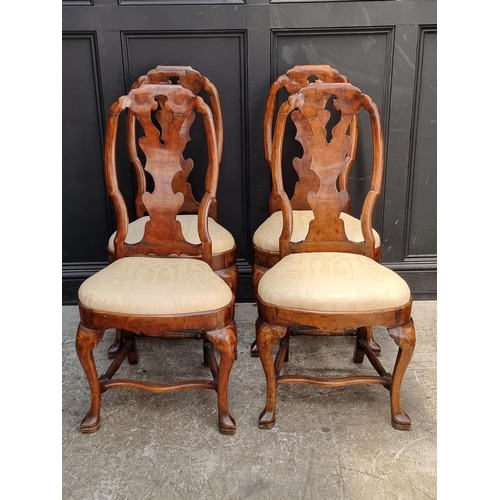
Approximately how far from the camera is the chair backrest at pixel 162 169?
71.6 inches

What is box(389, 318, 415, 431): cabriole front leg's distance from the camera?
173 cm

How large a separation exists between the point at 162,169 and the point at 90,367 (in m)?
0.82

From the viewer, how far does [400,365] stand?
5.84 feet

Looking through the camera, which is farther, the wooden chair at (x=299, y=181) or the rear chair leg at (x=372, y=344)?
the rear chair leg at (x=372, y=344)

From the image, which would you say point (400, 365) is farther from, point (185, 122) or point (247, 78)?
point (247, 78)

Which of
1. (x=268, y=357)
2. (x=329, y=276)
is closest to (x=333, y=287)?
(x=329, y=276)

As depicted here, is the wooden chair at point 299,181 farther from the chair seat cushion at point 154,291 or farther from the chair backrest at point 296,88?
the chair seat cushion at point 154,291

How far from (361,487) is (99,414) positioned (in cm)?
102

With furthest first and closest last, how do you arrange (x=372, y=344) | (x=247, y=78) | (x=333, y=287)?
(x=247, y=78)
(x=372, y=344)
(x=333, y=287)

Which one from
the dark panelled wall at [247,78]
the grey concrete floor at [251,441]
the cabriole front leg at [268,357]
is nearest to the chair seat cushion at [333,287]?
the cabriole front leg at [268,357]

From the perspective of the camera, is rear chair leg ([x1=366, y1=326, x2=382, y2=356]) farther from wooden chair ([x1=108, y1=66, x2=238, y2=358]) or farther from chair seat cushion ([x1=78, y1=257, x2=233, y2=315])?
chair seat cushion ([x1=78, y1=257, x2=233, y2=315])

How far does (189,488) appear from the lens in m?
1.58

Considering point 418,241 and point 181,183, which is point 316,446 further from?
point 418,241

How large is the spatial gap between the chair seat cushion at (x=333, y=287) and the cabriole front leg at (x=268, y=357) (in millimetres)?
110
